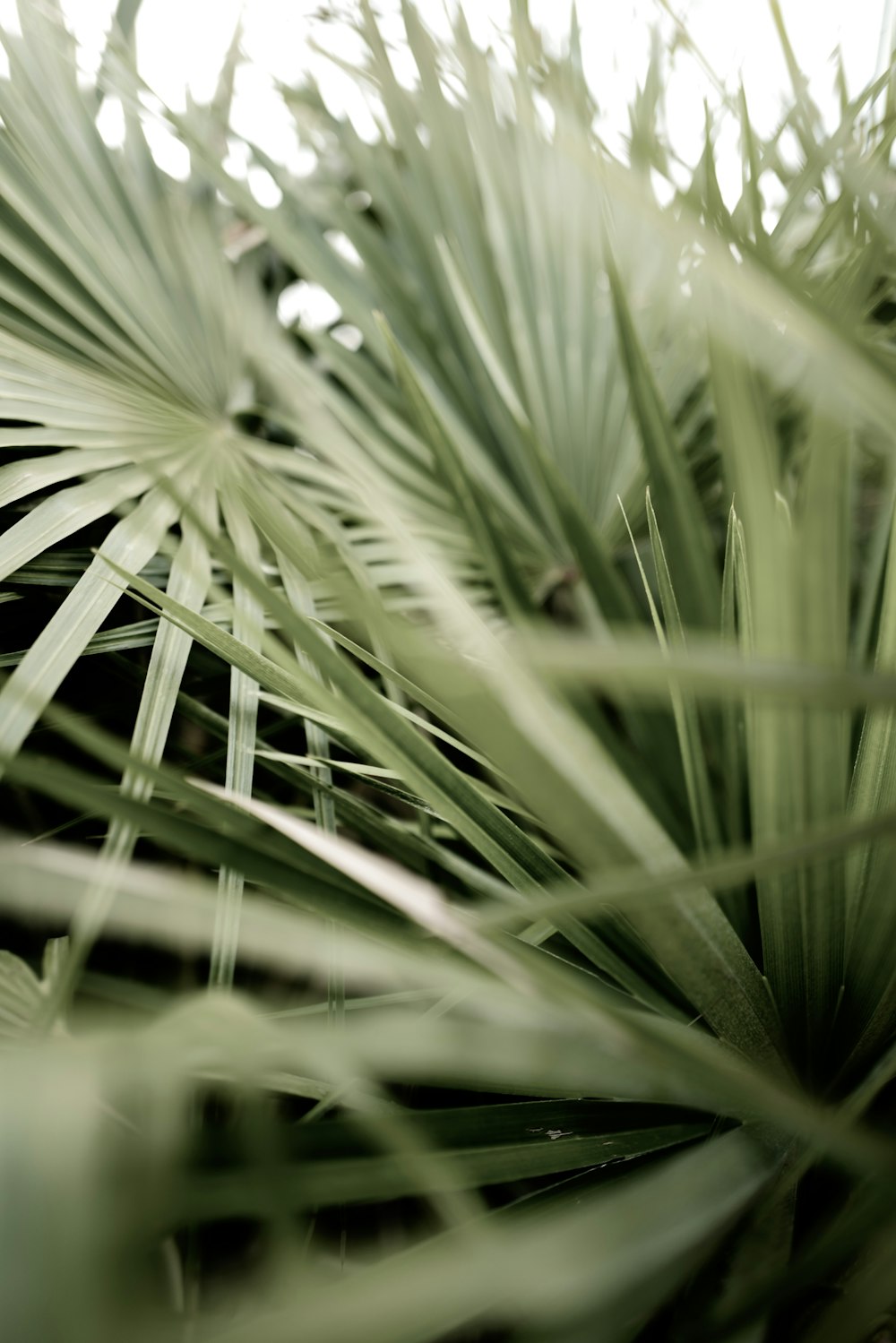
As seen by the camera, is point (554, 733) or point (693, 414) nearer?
point (554, 733)

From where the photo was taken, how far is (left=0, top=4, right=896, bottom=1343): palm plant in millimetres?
221

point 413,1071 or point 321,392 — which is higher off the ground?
point 321,392

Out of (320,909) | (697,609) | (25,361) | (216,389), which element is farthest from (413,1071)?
(216,389)

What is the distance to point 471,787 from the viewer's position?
0.39 meters

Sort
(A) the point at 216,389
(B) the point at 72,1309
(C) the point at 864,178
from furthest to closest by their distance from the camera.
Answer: (A) the point at 216,389
(C) the point at 864,178
(B) the point at 72,1309

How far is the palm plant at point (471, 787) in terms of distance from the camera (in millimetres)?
221

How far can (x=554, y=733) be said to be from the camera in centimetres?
30

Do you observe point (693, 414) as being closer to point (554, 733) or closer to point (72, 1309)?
point (554, 733)

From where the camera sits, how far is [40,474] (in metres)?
0.54

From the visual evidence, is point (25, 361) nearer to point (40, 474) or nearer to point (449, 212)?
point (40, 474)

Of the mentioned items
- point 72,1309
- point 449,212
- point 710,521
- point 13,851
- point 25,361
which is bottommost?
point 72,1309

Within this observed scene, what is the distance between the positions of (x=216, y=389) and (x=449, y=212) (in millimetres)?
312

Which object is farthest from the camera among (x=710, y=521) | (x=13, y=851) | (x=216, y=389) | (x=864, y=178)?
(x=710, y=521)

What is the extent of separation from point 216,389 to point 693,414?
50cm
